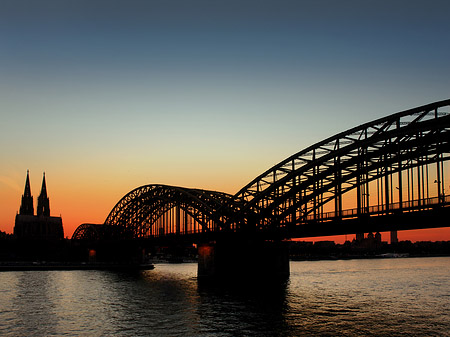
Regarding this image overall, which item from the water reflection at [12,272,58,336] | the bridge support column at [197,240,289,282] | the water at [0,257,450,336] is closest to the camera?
the water at [0,257,450,336]

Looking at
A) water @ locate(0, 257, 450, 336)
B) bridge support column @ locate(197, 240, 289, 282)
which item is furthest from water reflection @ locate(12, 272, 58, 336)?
bridge support column @ locate(197, 240, 289, 282)

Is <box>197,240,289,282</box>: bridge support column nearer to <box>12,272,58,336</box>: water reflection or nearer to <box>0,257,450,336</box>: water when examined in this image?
<box>0,257,450,336</box>: water

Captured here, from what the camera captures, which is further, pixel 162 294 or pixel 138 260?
pixel 138 260

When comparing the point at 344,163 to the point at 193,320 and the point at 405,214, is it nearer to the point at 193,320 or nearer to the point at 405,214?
the point at 405,214

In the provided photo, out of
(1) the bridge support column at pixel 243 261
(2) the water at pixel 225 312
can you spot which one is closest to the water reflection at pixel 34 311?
(2) the water at pixel 225 312

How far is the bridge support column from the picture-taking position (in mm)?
83812

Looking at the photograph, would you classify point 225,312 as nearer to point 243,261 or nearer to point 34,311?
point 34,311

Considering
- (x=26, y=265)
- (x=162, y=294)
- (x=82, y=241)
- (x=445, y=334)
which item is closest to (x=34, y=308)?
(x=162, y=294)

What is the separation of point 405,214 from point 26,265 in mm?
115059

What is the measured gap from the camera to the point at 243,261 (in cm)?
8406

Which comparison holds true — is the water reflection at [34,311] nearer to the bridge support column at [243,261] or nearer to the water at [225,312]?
the water at [225,312]

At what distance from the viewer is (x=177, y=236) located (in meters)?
109

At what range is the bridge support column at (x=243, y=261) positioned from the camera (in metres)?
83.8

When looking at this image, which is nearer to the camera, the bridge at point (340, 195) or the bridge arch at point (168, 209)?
the bridge at point (340, 195)
